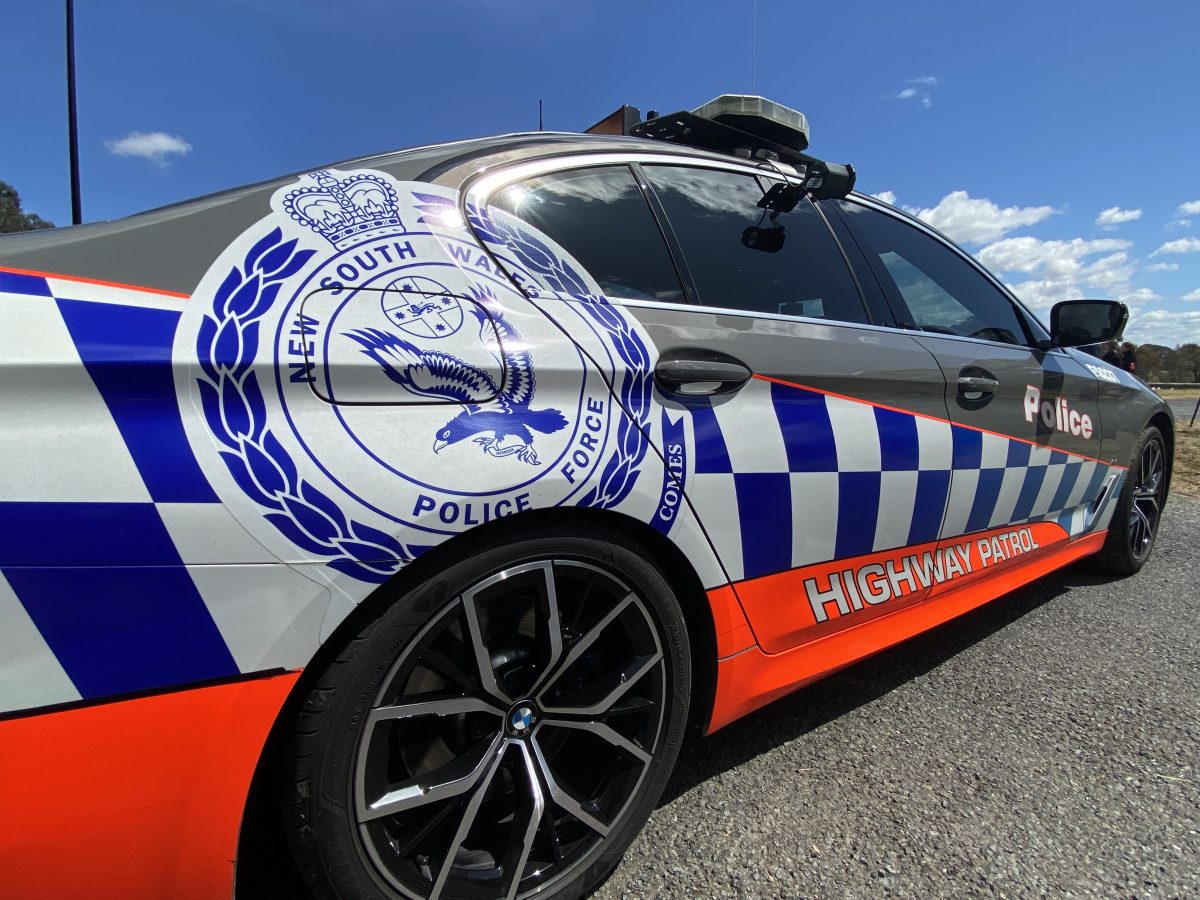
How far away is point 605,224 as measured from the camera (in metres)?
1.53

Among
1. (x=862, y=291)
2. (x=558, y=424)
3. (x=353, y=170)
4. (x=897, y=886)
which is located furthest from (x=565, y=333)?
(x=897, y=886)

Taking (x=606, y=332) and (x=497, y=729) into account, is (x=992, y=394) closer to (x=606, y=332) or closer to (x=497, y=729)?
(x=606, y=332)

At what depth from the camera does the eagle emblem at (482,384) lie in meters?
1.09

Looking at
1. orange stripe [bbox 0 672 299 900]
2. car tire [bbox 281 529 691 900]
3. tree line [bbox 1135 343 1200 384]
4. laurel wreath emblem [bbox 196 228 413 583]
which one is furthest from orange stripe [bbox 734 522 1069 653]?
tree line [bbox 1135 343 1200 384]

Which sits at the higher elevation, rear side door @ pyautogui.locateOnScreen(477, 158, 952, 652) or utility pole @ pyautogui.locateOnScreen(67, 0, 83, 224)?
utility pole @ pyautogui.locateOnScreen(67, 0, 83, 224)

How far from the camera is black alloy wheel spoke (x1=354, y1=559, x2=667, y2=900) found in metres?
1.16

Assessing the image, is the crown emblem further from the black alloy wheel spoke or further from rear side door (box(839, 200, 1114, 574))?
rear side door (box(839, 200, 1114, 574))

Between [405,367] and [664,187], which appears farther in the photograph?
[664,187]

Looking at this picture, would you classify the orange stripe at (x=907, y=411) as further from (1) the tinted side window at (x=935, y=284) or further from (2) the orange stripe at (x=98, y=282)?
(2) the orange stripe at (x=98, y=282)

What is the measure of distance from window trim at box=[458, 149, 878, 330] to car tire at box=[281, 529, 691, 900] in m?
0.59

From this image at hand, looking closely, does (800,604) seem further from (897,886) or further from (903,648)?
(903,648)

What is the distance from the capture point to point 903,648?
2.61 metres

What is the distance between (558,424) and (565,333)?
180 millimetres

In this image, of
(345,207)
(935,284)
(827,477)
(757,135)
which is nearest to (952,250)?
(935,284)
